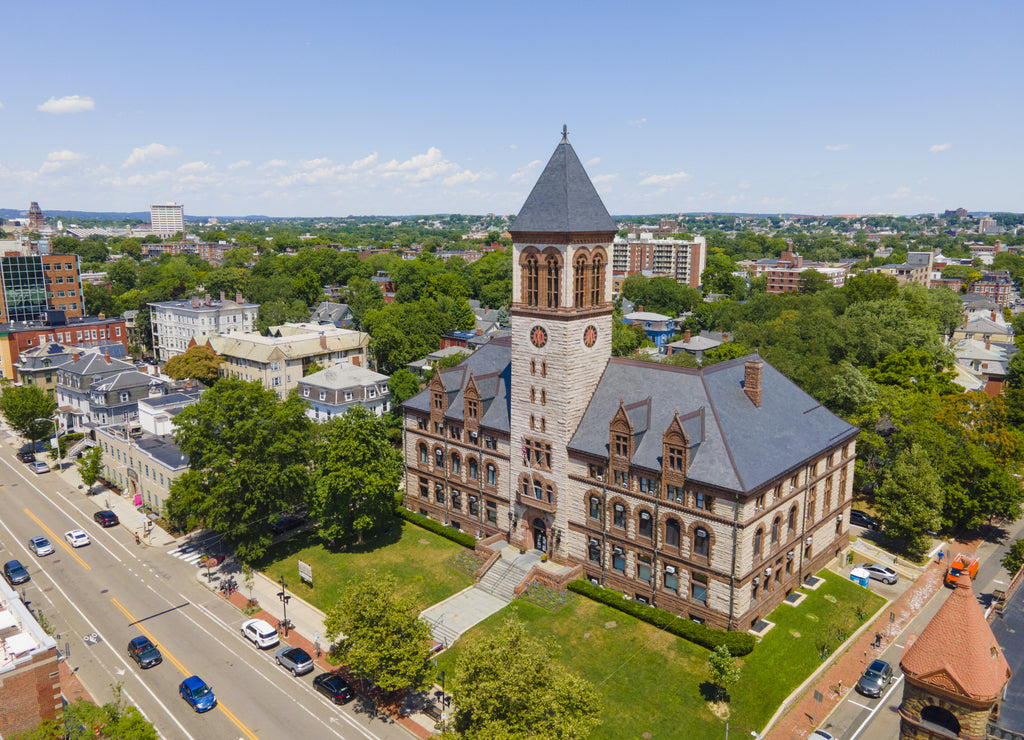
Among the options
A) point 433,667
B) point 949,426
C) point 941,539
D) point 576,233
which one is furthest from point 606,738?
point 949,426

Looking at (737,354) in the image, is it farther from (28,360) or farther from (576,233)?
(28,360)

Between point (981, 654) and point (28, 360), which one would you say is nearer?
point (981, 654)

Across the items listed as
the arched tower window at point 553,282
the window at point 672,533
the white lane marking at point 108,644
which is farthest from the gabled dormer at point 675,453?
the white lane marking at point 108,644

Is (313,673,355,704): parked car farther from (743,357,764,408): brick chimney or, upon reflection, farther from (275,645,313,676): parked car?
(743,357,764,408): brick chimney

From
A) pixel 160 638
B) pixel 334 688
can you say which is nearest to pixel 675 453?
pixel 334 688

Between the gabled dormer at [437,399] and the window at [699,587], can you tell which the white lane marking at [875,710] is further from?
the gabled dormer at [437,399]

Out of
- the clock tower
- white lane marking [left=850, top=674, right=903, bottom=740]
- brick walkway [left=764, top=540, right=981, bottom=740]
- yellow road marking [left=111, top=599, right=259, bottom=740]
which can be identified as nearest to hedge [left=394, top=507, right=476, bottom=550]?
the clock tower
